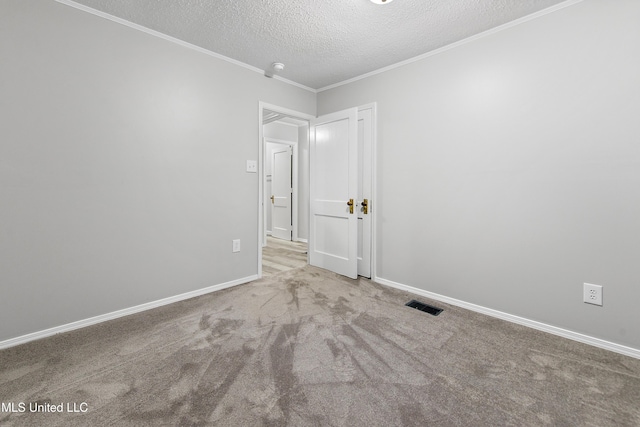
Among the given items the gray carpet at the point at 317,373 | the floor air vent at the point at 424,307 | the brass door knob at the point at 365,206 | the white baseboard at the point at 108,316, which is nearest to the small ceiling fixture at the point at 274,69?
the brass door knob at the point at 365,206

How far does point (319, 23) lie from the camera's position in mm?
2361

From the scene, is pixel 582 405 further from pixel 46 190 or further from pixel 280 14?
pixel 46 190

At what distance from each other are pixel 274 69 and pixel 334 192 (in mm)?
1598

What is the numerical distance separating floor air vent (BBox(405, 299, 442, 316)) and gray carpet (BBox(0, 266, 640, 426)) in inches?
3.7

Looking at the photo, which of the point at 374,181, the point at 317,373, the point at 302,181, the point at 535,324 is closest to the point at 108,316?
the point at 317,373

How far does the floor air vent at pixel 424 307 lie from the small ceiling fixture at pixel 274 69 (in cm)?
285

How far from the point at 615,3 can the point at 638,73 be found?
0.52 metres

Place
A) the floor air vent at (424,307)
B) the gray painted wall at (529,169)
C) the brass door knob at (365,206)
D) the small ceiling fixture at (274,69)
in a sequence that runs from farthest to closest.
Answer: the brass door knob at (365,206) → the small ceiling fixture at (274,69) → the floor air vent at (424,307) → the gray painted wall at (529,169)

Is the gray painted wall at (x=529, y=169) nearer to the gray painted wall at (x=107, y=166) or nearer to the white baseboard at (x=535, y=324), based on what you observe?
the white baseboard at (x=535, y=324)

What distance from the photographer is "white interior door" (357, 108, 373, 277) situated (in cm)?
339

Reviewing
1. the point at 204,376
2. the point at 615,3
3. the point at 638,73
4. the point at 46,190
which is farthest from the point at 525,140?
the point at 46,190

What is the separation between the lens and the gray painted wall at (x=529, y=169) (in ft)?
6.36

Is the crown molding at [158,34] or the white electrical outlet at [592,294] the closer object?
the white electrical outlet at [592,294]

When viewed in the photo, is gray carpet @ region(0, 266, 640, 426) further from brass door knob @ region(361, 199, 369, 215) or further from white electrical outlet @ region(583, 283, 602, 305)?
brass door knob @ region(361, 199, 369, 215)
